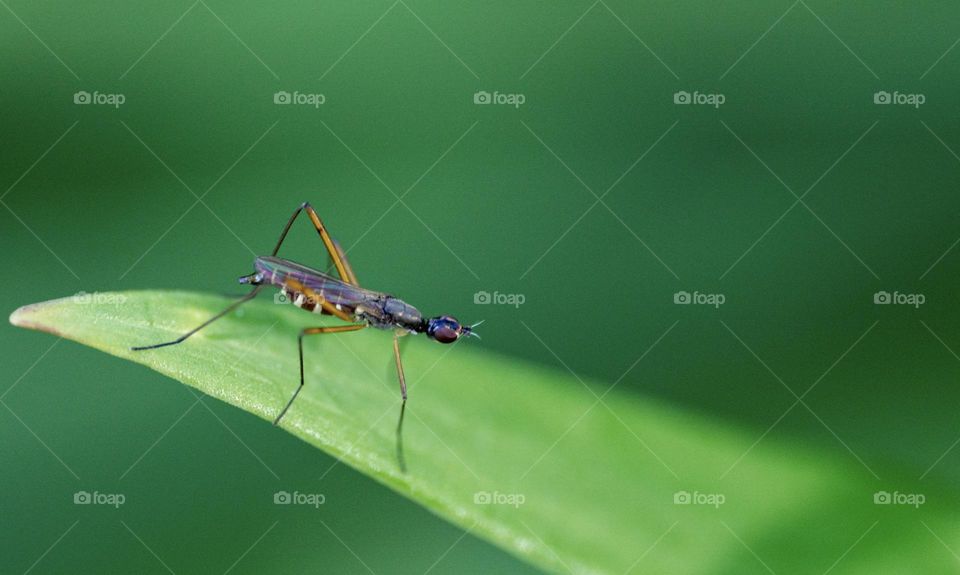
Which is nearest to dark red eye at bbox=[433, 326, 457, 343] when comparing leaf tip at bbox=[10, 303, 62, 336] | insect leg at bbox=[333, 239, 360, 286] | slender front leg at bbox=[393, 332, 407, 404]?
insect leg at bbox=[333, 239, 360, 286]

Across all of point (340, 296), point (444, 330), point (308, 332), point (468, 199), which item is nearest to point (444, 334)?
point (444, 330)

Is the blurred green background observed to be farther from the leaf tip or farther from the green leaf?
the leaf tip

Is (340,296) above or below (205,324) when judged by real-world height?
above

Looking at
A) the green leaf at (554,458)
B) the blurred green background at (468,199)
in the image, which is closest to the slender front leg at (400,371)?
the green leaf at (554,458)

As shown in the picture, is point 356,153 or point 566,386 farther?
point 356,153

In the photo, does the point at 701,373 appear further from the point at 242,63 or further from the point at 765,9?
the point at 242,63

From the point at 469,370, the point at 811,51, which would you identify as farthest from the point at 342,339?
the point at 811,51

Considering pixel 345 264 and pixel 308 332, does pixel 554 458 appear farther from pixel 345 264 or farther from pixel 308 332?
pixel 345 264
